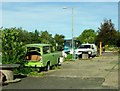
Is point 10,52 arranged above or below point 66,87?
above

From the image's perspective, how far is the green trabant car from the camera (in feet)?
66.8

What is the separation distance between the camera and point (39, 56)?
20.8 m

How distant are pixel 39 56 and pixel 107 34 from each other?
141 ft

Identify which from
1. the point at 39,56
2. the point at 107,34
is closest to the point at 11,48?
the point at 39,56

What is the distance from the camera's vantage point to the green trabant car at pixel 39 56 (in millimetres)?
20375

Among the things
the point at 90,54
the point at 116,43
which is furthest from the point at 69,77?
the point at 116,43

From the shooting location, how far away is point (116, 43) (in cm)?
6650

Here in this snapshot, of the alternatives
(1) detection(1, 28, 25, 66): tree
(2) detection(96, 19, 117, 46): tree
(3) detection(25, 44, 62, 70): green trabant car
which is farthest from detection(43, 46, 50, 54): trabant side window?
(2) detection(96, 19, 117, 46): tree

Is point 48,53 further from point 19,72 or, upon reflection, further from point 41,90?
point 41,90

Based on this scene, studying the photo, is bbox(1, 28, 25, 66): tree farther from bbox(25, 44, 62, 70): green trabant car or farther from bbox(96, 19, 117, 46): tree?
bbox(96, 19, 117, 46): tree

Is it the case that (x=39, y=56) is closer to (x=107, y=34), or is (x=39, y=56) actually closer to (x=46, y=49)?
(x=46, y=49)

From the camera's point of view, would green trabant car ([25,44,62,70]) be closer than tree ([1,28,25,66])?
No

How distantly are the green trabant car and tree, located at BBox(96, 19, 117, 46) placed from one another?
134 feet

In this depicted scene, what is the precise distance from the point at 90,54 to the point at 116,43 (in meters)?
27.0
